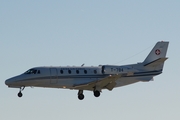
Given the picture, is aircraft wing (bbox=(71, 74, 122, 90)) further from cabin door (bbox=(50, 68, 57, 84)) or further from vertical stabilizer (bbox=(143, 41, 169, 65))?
vertical stabilizer (bbox=(143, 41, 169, 65))

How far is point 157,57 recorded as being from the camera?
5844cm

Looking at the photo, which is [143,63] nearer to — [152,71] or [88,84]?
[152,71]

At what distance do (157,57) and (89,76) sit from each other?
8.52m

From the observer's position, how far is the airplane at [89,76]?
2032 inches

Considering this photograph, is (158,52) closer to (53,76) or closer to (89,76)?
(89,76)

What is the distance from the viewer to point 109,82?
2073 inches

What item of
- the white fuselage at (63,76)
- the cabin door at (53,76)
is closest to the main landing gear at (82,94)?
the white fuselage at (63,76)

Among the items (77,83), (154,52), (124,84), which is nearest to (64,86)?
(77,83)

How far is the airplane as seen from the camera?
51625mm

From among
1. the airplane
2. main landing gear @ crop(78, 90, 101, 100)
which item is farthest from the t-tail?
main landing gear @ crop(78, 90, 101, 100)

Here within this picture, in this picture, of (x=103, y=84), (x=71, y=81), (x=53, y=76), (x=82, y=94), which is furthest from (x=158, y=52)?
(x=53, y=76)

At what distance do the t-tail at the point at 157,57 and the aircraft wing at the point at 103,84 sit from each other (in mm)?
5468

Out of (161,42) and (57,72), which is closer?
(57,72)

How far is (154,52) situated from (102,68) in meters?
6.91
